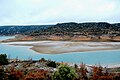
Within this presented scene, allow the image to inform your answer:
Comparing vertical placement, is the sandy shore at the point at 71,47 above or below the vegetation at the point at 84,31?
above

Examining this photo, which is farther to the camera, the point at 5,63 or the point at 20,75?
the point at 5,63

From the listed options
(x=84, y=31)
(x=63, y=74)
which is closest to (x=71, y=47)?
(x=63, y=74)

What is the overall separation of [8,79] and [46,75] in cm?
435

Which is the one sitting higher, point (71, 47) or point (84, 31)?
point (71, 47)

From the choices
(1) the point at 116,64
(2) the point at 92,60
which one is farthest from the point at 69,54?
(1) the point at 116,64

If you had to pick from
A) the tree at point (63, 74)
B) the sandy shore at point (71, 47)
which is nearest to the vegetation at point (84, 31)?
the sandy shore at point (71, 47)

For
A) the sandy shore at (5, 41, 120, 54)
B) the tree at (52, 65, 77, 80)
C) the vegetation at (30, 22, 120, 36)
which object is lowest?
the vegetation at (30, 22, 120, 36)

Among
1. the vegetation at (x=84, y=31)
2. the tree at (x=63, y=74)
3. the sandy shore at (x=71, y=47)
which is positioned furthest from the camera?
the vegetation at (x=84, y=31)

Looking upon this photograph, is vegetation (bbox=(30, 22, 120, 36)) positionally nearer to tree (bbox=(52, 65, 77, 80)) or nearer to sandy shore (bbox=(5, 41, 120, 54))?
sandy shore (bbox=(5, 41, 120, 54))

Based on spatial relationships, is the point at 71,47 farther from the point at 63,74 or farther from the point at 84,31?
the point at 84,31

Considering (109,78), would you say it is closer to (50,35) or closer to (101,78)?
(101,78)

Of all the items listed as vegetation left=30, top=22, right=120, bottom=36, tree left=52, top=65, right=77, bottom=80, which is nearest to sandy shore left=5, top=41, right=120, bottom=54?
vegetation left=30, top=22, right=120, bottom=36

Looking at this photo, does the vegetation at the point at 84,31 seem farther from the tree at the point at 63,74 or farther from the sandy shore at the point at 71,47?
the tree at the point at 63,74

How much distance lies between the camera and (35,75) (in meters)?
→ 36.1
